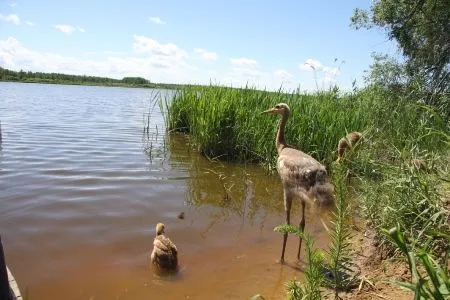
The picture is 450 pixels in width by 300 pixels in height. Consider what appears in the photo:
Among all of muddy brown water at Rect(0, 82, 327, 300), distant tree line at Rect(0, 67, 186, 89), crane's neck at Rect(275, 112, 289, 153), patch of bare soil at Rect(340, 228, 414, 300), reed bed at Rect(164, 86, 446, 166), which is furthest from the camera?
distant tree line at Rect(0, 67, 186, 89)

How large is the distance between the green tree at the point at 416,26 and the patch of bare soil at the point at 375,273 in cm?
902

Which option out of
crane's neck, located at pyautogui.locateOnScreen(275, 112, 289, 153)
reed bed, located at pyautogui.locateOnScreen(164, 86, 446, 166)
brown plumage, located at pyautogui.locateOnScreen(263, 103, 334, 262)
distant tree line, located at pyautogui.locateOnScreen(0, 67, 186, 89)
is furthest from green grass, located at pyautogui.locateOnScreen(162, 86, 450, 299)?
distant tree line, located at pyautogui.locateOnScreen(0, 67, 186, 89)

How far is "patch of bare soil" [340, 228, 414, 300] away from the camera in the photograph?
3.81 metres

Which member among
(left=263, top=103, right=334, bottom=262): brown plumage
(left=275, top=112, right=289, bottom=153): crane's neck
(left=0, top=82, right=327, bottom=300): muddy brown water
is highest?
(left=275, top=112, right=289, bottom=153): crane's neck

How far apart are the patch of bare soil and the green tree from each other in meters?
9.02

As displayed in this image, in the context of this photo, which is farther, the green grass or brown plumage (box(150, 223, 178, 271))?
the green grass

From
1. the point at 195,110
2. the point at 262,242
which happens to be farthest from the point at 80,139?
the point at 262,242

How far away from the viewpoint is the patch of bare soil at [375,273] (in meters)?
3.81

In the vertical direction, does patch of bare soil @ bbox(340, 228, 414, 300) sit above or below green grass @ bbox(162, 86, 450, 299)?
below

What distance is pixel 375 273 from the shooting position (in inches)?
174

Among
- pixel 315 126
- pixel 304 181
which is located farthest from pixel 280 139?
pixel 315 126

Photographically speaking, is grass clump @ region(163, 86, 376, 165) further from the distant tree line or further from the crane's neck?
the distant tree line

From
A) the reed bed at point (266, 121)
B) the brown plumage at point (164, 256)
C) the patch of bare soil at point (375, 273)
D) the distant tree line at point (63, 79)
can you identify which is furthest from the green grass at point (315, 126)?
the distant tree line at point (63, 79)

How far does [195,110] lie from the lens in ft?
38.3
